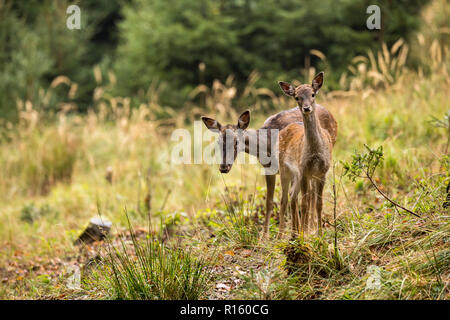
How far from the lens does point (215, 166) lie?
7.91 metres

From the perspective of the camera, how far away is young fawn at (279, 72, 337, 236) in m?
3.76

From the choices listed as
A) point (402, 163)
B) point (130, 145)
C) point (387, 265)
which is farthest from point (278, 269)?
point (130, 145)

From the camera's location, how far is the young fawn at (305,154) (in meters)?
3.76

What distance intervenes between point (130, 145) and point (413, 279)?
7.38 metres

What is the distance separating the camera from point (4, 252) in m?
6.39

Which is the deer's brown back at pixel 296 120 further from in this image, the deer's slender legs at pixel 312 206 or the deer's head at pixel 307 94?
the deer's head at pixel 307 94

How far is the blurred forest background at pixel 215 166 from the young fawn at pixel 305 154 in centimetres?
20

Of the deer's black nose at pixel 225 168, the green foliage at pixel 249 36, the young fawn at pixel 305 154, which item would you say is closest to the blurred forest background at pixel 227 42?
the green foliage at pixel 249 36

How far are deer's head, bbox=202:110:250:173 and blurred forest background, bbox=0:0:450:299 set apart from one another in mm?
499

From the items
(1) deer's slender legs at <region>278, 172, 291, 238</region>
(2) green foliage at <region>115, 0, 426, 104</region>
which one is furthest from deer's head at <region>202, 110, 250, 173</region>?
(2) green foliage at <region>115, 0, 426, 104</region>

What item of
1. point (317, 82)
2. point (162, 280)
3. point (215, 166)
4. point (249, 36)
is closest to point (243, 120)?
point (317, 82)

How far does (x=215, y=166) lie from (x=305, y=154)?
4.09 m

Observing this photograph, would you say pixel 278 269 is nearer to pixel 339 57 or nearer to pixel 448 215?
pixel 448 215

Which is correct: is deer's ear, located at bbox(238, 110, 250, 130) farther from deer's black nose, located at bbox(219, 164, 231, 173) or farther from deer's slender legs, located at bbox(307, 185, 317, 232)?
deer's slender legs, located at bbox(307, 185, 317, 232)
